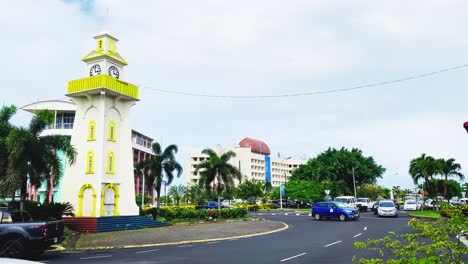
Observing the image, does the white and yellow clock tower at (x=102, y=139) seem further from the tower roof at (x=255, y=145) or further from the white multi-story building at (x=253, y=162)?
the tower roof at (x=255, y=145)

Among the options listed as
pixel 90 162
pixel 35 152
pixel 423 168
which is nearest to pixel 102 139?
pixel 90 162

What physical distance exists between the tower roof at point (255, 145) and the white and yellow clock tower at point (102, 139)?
338 ft

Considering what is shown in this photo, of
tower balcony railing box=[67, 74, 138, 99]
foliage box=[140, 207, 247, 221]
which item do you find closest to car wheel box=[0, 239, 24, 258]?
tower balcony railing box=[67, 74, 138, 99]

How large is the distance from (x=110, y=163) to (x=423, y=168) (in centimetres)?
3764

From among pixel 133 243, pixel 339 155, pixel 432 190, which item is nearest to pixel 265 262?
pixel 133 243

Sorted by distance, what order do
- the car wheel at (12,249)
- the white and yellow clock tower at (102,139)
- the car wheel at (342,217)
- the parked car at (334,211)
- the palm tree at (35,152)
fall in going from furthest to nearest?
the car wheel at (342,217), the parked car at (334,211), the white and yellow clock tower at (102,139), the palm tree at (35,152), the car wheel at (12,249)

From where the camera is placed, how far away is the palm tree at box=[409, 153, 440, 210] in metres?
45.7

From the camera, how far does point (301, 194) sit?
63469mm

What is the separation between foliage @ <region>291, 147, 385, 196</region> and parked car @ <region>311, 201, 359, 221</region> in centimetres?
3343

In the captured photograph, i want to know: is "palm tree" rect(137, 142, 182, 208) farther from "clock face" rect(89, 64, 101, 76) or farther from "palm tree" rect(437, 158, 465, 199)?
"palm tree" rect(437, 158, 465, 199)

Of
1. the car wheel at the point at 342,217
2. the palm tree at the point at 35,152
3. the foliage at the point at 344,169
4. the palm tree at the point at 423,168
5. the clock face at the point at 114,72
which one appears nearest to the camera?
the palm tree at the point at 35,152

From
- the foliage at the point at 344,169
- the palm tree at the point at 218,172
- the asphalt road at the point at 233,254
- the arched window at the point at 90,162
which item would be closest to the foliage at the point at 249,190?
the foliage at the point at 344,169

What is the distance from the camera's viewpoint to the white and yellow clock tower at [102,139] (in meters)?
27.1

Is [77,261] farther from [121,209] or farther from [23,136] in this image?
[121,209]
